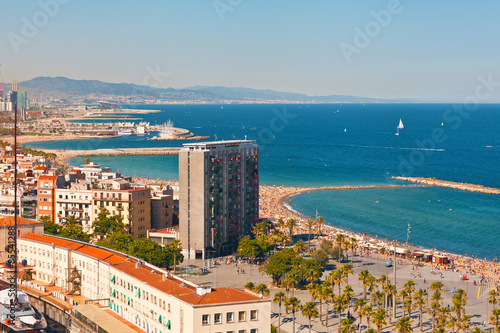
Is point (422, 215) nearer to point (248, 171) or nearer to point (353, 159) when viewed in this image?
point (248, 171)

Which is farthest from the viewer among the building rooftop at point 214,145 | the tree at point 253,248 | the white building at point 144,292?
the building rooftop at point 214,145

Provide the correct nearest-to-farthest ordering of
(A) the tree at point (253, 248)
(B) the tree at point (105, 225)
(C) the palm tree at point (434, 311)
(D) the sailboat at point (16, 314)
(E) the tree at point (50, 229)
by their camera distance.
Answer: (D) the sailboat at point (16, 314), (C) the palm tree at point (434, 311), (E) the tree at point (50, 229), (A) the tree at point (253, 248), (B) the tree at point (105, 225)

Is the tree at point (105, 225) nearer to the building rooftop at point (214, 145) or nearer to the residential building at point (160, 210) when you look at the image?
the residential building at point (160, 210)

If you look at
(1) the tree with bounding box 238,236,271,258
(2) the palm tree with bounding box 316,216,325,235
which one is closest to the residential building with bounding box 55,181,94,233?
(1) the tree with bounding box 238,236,271,258

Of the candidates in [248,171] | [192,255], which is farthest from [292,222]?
[192,255]

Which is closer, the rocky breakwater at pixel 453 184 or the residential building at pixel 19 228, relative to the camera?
the residential building at pixel 19 228

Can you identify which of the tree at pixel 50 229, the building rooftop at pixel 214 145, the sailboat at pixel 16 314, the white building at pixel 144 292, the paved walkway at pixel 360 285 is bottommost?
the paved walkway at pixel 360 285

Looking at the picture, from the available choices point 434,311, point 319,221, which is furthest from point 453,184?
point 434,311

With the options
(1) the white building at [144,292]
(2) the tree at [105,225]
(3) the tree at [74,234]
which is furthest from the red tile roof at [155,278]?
(2) the tree at [105,225]
